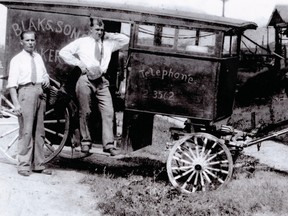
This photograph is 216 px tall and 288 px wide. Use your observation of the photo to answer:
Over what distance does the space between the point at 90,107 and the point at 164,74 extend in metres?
1.20

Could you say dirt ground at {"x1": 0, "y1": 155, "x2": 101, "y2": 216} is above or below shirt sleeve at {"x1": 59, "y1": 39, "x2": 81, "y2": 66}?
below

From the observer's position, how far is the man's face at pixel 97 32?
6590 millimetres

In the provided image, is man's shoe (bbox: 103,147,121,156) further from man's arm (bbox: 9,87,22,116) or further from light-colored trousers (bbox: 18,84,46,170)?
man's arm (bbox: 9,87,22,116)

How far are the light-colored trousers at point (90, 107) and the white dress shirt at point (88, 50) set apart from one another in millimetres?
223

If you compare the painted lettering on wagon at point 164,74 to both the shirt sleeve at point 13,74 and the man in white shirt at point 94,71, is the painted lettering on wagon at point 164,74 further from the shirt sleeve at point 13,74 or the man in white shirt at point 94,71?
the shirt sleeve at point 13,74

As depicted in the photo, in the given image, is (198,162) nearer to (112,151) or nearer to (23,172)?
(112,151)

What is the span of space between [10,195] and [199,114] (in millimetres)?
2768

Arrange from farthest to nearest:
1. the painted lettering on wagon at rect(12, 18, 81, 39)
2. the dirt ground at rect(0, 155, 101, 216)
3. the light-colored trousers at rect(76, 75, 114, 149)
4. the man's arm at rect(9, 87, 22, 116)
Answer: the painted lettering on wagon at rect(12, 18, 81, 39), the light-colored trousers at rect(76, 75, 114, 149), the man's arm at rect(9, 87, 22, 116), the dirt ground at rect(0, 155, 101, 216)

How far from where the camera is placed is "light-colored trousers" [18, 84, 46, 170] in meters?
6.60

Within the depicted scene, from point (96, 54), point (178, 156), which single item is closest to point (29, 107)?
point (96, 54)

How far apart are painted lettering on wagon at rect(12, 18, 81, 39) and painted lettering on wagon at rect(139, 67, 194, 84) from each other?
122cm

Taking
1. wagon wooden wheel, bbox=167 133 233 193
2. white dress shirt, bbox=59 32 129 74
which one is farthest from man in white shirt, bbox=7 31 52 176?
wagon wooden wheel, bbox=167 133 233 193

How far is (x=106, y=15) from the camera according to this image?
6.62 meters

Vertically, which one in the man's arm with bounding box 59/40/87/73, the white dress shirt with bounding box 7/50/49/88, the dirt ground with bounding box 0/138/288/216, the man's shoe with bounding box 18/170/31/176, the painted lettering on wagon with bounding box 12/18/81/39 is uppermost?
the painted lettering on wagon with bounding box 12/18/81/39
